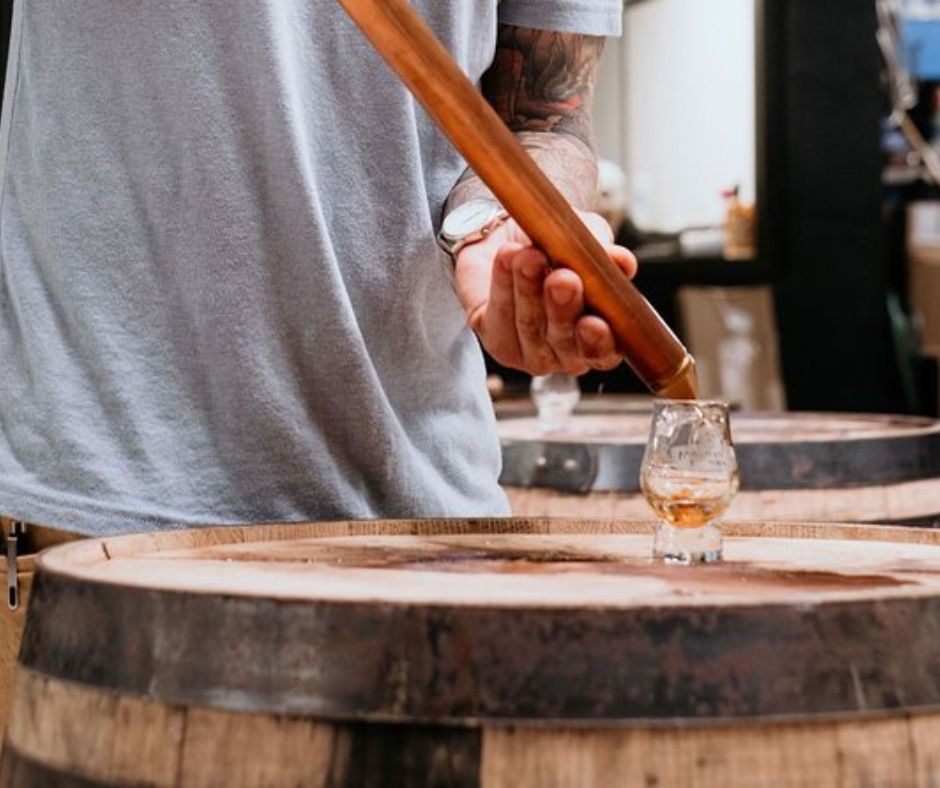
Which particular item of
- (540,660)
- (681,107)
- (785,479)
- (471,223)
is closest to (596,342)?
(471,223)

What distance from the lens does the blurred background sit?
6.76 meters

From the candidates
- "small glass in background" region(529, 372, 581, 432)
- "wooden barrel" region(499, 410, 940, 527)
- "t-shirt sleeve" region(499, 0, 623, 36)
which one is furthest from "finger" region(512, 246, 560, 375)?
"small glass in background" region(529, 372, 581, 432)

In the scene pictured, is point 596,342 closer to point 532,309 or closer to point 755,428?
point 532,309

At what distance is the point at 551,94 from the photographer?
7.06 ft

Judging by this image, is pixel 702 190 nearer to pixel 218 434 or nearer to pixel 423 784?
pixel 218 434

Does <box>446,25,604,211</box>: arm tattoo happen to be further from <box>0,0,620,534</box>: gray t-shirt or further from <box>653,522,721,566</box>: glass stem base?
<box>653,522,721,566</box>: glass stem base

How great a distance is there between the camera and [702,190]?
7.09 metres

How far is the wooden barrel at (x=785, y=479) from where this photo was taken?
2.96 m

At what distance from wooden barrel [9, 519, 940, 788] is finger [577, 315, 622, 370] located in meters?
0.28

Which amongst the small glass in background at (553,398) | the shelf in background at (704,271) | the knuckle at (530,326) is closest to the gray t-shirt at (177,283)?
the knuckle at (530,326)

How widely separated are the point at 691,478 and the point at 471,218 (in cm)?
40

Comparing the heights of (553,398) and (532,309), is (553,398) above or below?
below

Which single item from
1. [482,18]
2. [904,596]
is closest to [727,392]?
[482,18]

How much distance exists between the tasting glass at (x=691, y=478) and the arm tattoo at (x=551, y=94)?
53cm
